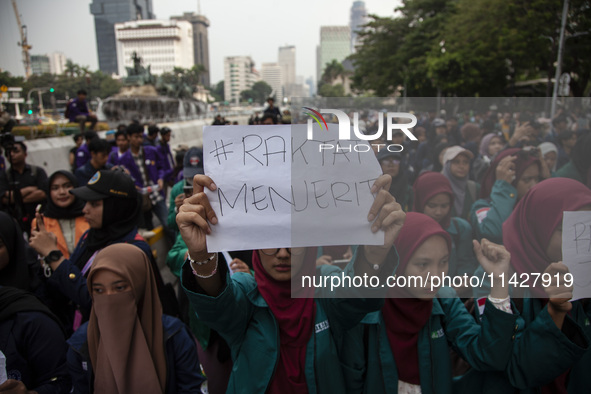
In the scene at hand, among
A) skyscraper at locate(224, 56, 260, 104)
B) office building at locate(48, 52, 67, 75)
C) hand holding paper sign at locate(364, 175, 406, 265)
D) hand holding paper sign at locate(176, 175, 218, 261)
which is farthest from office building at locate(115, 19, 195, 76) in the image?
hand holding paper sign at locate(364, 175, 406, 265)

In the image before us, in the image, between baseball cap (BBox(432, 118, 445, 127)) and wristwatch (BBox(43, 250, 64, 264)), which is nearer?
wristwatch (BBox(43, 250, 64, 264))

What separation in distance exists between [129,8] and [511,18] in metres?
163

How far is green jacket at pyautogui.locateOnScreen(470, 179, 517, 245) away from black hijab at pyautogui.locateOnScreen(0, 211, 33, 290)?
249cm

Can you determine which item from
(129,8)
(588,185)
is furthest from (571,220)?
(129,8)

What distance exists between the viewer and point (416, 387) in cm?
191

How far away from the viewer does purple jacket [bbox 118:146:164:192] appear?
596 cm

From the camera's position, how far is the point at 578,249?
5.55ft

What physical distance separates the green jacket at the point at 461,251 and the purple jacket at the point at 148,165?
478cm

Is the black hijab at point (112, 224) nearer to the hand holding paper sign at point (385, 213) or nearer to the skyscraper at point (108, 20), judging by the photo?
the hand holding paper sign at point (385, 213)

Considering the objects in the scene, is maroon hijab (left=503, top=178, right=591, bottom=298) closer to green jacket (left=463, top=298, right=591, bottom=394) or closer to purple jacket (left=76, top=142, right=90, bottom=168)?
green jacket (left=463, top=298, right=591, bottom=394)

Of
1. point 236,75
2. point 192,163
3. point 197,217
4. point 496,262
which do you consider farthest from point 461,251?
point 236,75

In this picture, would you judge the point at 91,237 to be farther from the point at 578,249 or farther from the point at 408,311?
the point at 578,249

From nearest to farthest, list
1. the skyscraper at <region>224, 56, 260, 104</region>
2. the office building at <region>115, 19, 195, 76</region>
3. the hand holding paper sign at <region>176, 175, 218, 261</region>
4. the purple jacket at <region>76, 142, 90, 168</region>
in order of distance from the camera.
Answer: the hand holding paper sign at <region>176, 175, 218, 261</region>
the purple jacket at <region>76, 142, 90, 168</region>
the office building at <region>115, 19, 195, 76</region>
the skyscraper at <region>224, 56, 260, 104</region>

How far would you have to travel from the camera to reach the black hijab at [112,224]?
9.07ft
